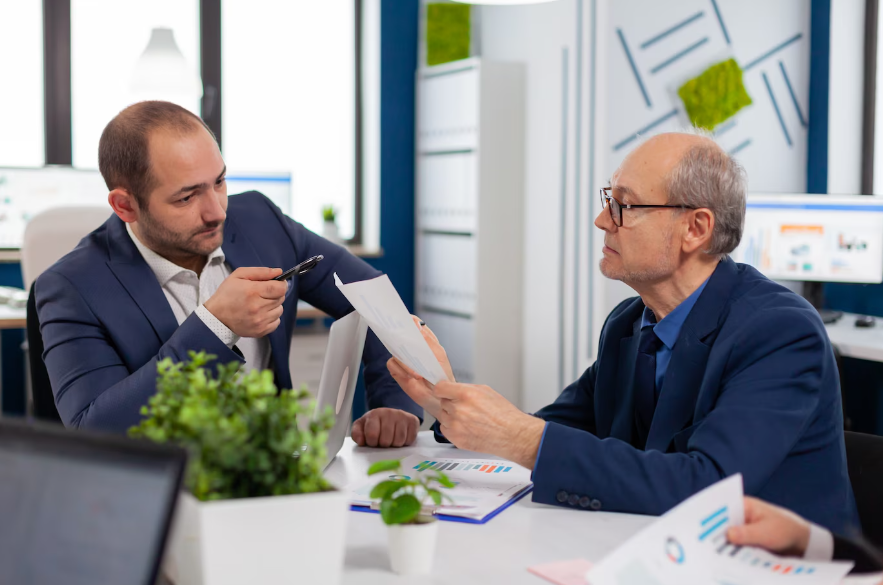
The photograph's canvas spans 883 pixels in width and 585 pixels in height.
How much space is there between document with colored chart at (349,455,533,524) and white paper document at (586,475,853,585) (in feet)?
1.17

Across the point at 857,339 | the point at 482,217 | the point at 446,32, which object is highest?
the point at 446,32

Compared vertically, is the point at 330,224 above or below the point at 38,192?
below

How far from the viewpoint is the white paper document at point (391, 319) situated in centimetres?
120

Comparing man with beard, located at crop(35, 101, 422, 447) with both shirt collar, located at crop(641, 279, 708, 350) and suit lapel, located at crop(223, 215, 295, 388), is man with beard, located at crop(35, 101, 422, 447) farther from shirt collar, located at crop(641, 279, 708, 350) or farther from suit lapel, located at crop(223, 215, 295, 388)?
shirt collar, located at crop(641, 279, 708, 350)

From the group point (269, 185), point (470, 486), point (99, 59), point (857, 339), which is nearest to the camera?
point (470, 486)

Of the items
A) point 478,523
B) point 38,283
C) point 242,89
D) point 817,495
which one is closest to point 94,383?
point 38,283

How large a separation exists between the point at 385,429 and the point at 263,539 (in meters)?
0.87

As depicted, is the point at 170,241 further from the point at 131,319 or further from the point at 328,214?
the point at 328,214

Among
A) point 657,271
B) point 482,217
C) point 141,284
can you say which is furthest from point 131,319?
point 482,217

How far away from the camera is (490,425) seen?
1300 millimetres

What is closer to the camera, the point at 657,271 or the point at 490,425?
the point at 490,425

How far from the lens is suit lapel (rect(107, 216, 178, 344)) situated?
1.67m

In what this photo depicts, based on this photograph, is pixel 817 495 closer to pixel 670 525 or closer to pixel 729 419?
pixel 729 419

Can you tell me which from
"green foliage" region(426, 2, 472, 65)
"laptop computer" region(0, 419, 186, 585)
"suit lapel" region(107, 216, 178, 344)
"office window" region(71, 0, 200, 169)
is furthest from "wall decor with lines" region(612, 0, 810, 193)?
"laptop computer" region(0, 419, 186, 585)
